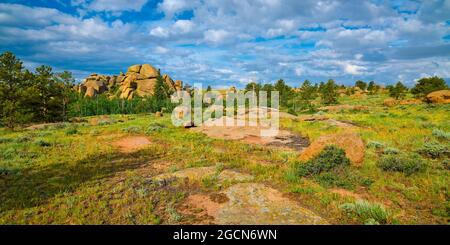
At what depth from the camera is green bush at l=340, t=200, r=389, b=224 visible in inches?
306

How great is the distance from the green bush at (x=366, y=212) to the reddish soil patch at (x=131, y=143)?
1392cm

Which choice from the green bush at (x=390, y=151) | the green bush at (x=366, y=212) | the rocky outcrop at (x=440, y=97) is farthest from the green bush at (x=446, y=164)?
the rocky outcrop at (x=440, y=97)

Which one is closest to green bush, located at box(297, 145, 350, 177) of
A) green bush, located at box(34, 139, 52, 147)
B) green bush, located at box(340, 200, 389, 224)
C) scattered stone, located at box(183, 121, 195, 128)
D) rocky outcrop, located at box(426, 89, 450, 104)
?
green bush, located at box(340, 200, 389, 224)

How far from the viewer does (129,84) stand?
144 metres

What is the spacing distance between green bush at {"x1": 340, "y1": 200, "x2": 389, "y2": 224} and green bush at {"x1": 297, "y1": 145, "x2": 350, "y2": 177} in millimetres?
3600

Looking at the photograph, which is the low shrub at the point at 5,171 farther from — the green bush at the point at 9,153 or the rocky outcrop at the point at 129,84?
the rocky outcrop at the point at 129,84

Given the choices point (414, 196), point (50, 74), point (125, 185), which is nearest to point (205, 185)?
point (125, 185)

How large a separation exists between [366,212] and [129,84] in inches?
5803

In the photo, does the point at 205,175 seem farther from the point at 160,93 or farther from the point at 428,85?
the point at 160,93

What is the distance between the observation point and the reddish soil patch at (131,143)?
1907cm

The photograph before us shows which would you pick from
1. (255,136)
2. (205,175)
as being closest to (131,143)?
(255,136)

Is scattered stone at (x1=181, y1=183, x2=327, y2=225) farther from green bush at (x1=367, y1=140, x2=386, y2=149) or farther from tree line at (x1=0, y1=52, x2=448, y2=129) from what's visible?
tree line at (x1=0, y1=52, x2=448, y2=129)

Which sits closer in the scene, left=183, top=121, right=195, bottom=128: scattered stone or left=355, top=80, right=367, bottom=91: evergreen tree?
left=183, top=121, right=195, bottom=128: scattered stone
